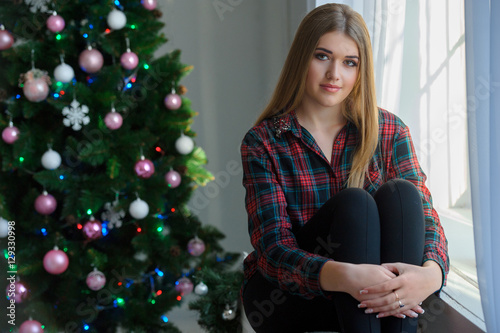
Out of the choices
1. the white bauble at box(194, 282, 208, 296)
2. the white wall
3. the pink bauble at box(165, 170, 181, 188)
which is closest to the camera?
the pink bauble at box(165, 170, 181, 188)

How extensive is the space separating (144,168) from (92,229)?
0.89ft

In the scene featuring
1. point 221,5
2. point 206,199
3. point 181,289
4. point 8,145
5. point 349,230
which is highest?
point 221,5

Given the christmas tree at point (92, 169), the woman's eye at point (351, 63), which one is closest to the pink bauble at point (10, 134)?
the christmas tree at point (92, 169)

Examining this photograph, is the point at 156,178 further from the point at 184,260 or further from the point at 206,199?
the point at 206,199

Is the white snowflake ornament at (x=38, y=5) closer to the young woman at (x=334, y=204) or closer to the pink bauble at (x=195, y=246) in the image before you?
the young woman at (x=334, y=204)

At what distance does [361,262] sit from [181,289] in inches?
38.5

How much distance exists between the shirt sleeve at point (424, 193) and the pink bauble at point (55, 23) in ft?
3.69

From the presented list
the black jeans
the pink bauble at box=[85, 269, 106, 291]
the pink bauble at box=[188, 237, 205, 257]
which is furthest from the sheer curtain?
the pink bauble at box=[85, 269, 106, 291]

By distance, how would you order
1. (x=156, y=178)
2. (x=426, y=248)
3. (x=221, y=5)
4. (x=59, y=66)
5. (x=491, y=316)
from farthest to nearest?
(x=221, y=5)
(x=156, y=178)
(x=59, y=66)
(x=426, y=248)
(x=491, y=316)

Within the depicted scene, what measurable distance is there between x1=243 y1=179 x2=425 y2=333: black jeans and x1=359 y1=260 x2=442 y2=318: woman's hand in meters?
0.03

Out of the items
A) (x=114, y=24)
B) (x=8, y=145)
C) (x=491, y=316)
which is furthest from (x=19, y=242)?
(x=491, y=316)

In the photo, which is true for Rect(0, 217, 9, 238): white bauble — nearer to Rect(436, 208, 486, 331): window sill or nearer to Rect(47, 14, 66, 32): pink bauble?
Rect(47, 14, 66, 32): pink bauble

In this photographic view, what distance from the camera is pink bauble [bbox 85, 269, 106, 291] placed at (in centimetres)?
179

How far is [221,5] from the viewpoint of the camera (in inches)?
107
